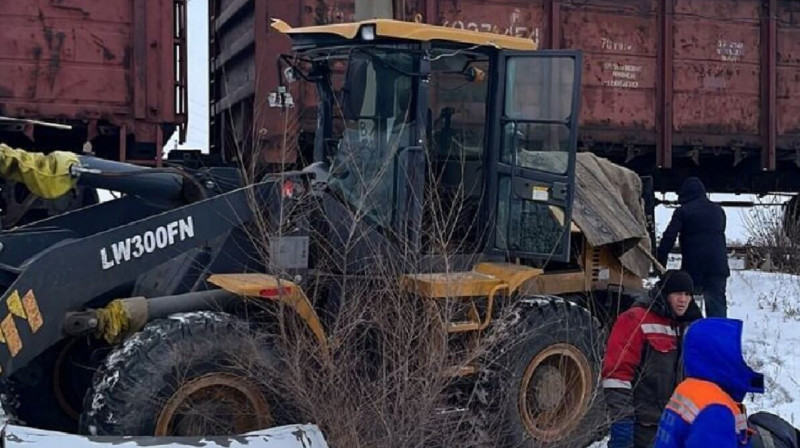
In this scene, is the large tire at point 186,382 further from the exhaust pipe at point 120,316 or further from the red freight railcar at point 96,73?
the red freight railcar at point 96,73

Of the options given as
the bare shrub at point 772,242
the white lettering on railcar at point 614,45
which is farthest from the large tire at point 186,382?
the bare shrub at point 772,242

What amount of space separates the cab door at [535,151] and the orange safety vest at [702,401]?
2719 millimetres

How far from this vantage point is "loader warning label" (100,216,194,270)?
5012 millimetres

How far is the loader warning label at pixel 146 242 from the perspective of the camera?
5012mm

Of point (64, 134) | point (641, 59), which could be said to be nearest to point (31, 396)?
point (64, 134)

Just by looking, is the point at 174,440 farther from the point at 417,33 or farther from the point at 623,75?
the point at 623,75

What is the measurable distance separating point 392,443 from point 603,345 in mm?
1811

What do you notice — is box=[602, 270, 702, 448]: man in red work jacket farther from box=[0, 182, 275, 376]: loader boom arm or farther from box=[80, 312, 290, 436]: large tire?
box=[0, 182, 275, 376]: loader boom arm

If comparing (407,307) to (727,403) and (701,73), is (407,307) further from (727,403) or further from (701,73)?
(701,73)

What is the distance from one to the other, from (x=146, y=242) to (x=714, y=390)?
3020 millimetres

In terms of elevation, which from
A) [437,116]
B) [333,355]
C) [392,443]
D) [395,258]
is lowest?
[392,443]

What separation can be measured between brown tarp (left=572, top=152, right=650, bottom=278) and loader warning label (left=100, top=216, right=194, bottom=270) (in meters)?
2.77

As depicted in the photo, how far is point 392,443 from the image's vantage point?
4.81 metres

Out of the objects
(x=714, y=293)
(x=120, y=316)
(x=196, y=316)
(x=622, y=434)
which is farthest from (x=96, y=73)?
(x=622, y=434)
